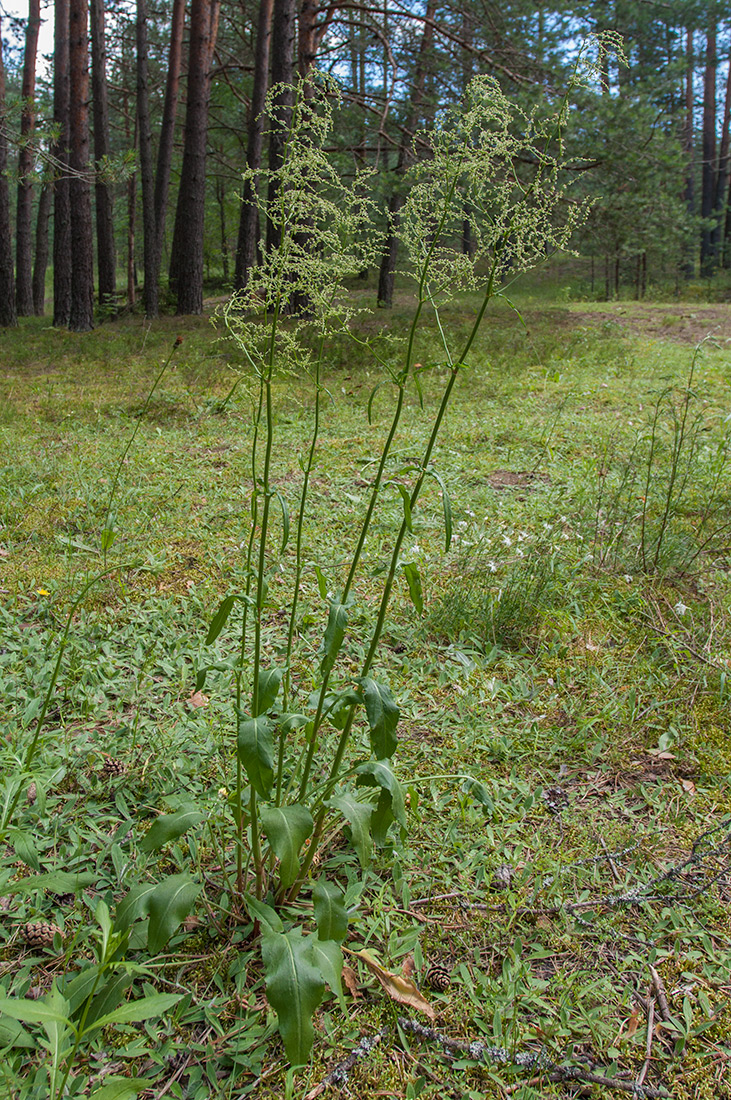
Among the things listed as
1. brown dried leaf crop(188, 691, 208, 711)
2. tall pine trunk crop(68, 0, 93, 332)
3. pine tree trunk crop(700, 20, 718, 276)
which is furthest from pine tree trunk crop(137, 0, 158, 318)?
pine tree trunk crop(700, 20, 718, 276)

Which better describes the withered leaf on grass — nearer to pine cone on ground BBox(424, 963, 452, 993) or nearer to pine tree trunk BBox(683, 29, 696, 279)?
pine cone on ground BBox(424, 963, 452, 993)

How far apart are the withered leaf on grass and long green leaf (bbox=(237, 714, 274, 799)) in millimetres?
577

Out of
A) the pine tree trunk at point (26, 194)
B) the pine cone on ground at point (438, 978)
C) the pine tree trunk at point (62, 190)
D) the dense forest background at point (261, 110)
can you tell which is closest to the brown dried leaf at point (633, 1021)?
the pine cone on ground at point (438, 978)

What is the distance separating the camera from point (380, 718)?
1392 mm

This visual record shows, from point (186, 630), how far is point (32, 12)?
1854 cm

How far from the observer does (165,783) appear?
2123mm

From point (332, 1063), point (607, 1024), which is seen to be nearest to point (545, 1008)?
point (607, 1024)

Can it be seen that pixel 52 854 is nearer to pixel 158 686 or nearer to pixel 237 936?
pixel 237 936

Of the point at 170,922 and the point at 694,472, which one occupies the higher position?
the point at 694,472

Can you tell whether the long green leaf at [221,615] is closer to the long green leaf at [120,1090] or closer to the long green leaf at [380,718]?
the long green leaf at [380,718]

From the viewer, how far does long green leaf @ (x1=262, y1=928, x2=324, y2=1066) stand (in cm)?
123

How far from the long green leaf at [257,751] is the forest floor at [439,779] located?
0.20 metres

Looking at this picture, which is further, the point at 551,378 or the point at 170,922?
the point at 551,378

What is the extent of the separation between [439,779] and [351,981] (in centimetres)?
75
